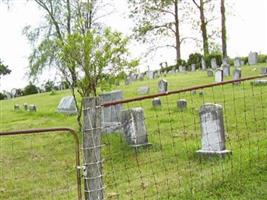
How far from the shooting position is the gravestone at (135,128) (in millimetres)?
9812

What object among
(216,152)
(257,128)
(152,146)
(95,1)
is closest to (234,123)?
(257,128)

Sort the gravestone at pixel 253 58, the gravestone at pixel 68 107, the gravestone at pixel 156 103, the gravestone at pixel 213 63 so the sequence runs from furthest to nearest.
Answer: the gravestone at pixel 213 63 → the gravestone at pixel 253 58 → the gravestone at pixel 68 107 → the gravestone at pixel 156 103

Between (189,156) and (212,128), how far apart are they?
0.61 metres

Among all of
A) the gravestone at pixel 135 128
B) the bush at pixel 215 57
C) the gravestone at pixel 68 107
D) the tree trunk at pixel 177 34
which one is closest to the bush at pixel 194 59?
the bush at pixel 215 57

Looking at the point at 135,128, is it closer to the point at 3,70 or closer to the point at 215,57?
the point at 215,57

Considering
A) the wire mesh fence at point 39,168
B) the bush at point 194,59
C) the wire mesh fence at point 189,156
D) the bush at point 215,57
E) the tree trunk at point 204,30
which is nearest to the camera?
the wire mesh fence at point 189,156

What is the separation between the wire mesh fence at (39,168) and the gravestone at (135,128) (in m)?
1.12

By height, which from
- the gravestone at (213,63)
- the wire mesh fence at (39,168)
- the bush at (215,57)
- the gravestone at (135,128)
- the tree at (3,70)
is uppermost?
the tree at (3,70)

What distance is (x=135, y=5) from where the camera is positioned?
40281 millimetres

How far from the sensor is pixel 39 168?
358 inches

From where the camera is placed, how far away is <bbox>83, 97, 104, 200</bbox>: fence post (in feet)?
15.1

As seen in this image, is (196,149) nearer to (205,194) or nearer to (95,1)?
(205,194)

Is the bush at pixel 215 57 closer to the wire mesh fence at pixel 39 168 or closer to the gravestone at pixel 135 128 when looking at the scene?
the wire mesh fence at pixel 39 168

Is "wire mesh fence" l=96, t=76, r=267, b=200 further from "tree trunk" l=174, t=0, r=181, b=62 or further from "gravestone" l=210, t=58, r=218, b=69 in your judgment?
"tree trunk" l=174, t=0, r=181, b=62
